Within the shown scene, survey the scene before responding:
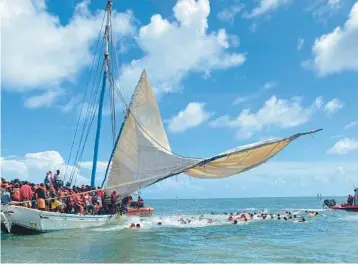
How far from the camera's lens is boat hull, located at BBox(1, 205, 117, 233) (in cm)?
2833

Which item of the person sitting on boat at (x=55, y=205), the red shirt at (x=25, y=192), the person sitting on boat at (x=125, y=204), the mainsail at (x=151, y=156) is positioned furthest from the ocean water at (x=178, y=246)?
the person sitting on boat at (x=125, y=204)

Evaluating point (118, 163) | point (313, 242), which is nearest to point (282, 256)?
point (313, 242)

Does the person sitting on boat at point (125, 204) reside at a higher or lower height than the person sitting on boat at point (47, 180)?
lower

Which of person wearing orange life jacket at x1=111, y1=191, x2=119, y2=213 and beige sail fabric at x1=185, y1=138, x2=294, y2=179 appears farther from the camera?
person wearing orange life jacket at x1=111, y1=191, x2=119, y2=213

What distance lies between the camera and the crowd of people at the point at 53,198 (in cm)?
2903

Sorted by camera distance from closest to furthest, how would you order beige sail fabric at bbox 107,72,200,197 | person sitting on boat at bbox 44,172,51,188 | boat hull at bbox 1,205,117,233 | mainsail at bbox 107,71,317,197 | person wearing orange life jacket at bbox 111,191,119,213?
boat hull at bbox 1,205,117,233, mainsail at bbox 107,71,317,197, person sitting on boat at bbox 44,172,51,188, beige sail fabric at bbox 107,72,200,197, person wearing orange life jacket at bbox 111,191,119,213

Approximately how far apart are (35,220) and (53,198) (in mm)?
1686

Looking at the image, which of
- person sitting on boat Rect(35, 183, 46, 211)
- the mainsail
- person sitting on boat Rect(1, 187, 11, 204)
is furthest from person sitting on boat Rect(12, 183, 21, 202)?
Answer: the mainsail

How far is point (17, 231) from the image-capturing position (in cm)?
2897

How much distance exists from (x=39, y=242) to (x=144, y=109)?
18.7 metres

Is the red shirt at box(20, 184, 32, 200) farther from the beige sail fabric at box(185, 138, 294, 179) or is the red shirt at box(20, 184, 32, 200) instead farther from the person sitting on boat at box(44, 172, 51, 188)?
the beige sail fabric at box(185, 138, 294, 179)

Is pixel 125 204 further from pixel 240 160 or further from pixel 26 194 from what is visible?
pixel 240 160

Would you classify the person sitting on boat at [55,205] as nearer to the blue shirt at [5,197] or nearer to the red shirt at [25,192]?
the red shirt at [25,192]

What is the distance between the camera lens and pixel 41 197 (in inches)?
1172
